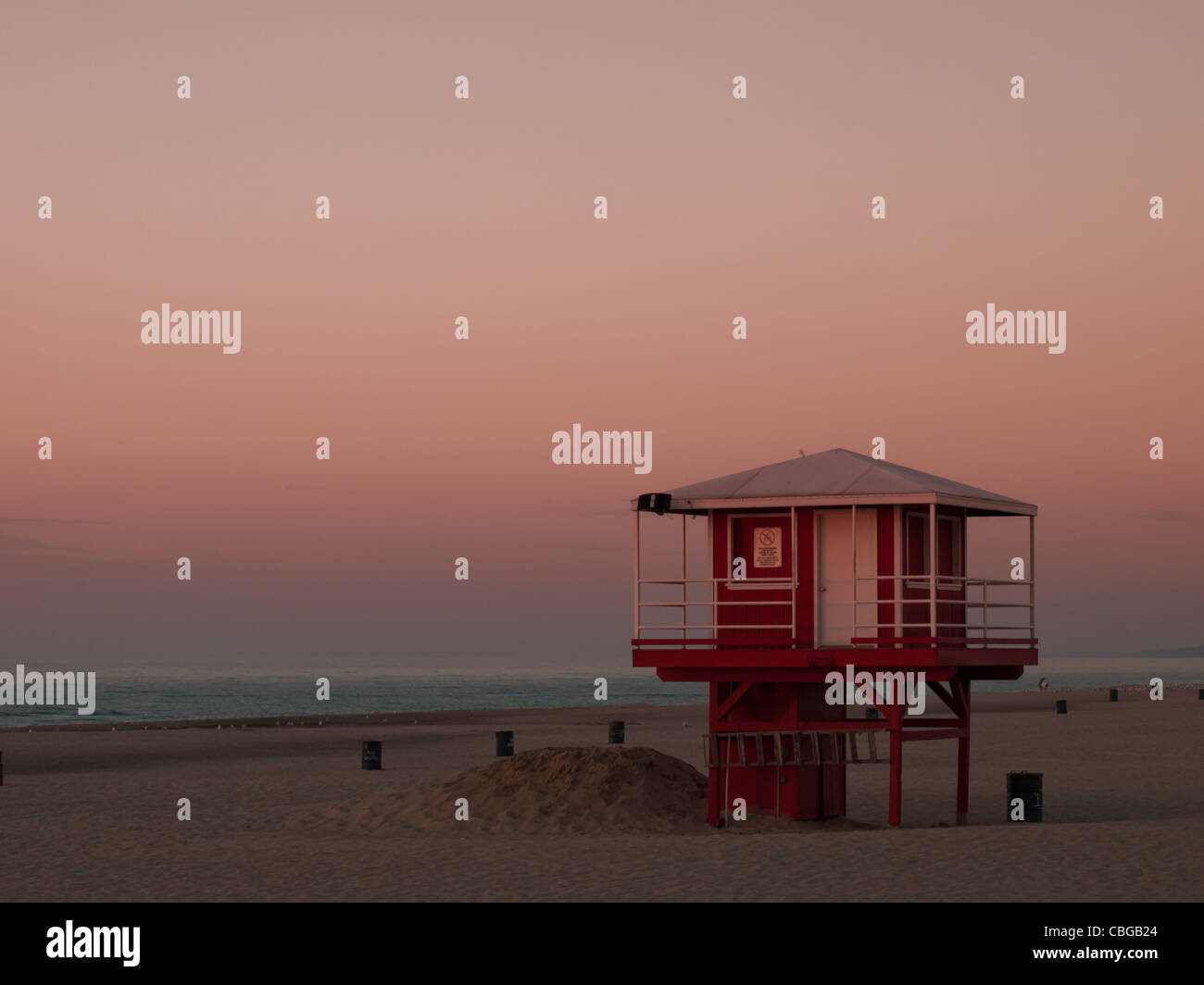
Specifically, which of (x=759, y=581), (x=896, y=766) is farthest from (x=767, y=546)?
(x=896, y=766)

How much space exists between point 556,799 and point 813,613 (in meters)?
5.46

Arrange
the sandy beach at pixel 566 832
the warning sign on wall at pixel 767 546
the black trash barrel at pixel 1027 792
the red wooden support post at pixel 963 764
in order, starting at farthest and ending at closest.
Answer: the red wooden support post at pixel 963 764, the warning sign on wall at pixel 767 546, the black trash barrel at pixel 1027 792, the sandy beach at pixel 566 832

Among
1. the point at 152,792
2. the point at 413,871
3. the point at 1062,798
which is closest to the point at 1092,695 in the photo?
the point at 1062,798

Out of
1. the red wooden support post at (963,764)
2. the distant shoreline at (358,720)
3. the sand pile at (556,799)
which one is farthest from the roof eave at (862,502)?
the distant shoreline at (358,720)

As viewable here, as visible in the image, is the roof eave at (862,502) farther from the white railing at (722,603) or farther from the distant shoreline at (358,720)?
the distant shoreline at (358,720)

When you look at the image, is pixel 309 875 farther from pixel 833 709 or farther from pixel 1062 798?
pixel 1062 798

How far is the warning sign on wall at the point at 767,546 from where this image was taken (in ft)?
84.4

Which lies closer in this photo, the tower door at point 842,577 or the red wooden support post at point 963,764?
the tower door at point 842,577

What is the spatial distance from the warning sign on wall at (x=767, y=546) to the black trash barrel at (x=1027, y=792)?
5284 mm

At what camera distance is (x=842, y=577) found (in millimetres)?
25125

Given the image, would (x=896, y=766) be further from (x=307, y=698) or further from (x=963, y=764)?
(x=307, y=698)

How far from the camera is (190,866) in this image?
20875 mm

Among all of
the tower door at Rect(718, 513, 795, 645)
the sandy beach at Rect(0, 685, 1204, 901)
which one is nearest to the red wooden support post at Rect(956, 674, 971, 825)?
the sandy beach at Rect(0, 685, 1204, 901)
